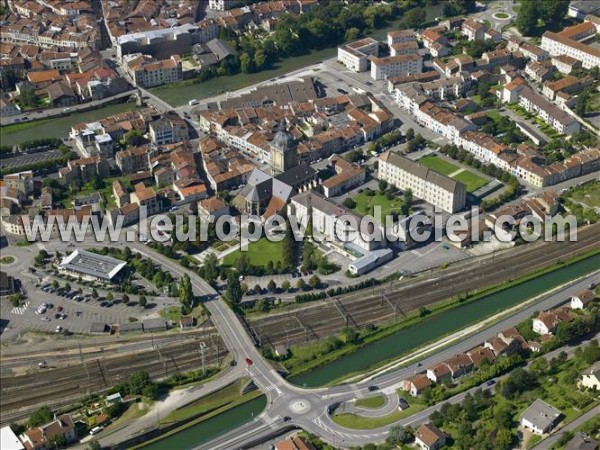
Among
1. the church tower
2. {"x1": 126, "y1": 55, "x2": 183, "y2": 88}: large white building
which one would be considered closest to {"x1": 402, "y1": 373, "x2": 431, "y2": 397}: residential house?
the church tower

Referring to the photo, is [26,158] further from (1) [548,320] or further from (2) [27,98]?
(1) [548,320]

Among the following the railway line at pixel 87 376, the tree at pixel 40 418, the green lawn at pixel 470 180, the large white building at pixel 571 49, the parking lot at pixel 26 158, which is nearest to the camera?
the tree at pixel 40 418

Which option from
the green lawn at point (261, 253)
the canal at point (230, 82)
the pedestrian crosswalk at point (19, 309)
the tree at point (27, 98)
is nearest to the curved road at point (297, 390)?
the green lawn at point (261, 253)

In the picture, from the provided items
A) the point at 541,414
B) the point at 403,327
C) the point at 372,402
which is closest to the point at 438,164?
the point at 403,327

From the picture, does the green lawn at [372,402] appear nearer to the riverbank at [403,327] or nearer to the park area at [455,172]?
the riverbank at [403,327]

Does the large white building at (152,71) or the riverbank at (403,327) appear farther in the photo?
the large white building at (152,71)

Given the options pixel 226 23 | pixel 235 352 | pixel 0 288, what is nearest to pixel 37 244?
pixel 0 288

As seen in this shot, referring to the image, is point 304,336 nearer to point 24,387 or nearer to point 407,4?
point 24,387
